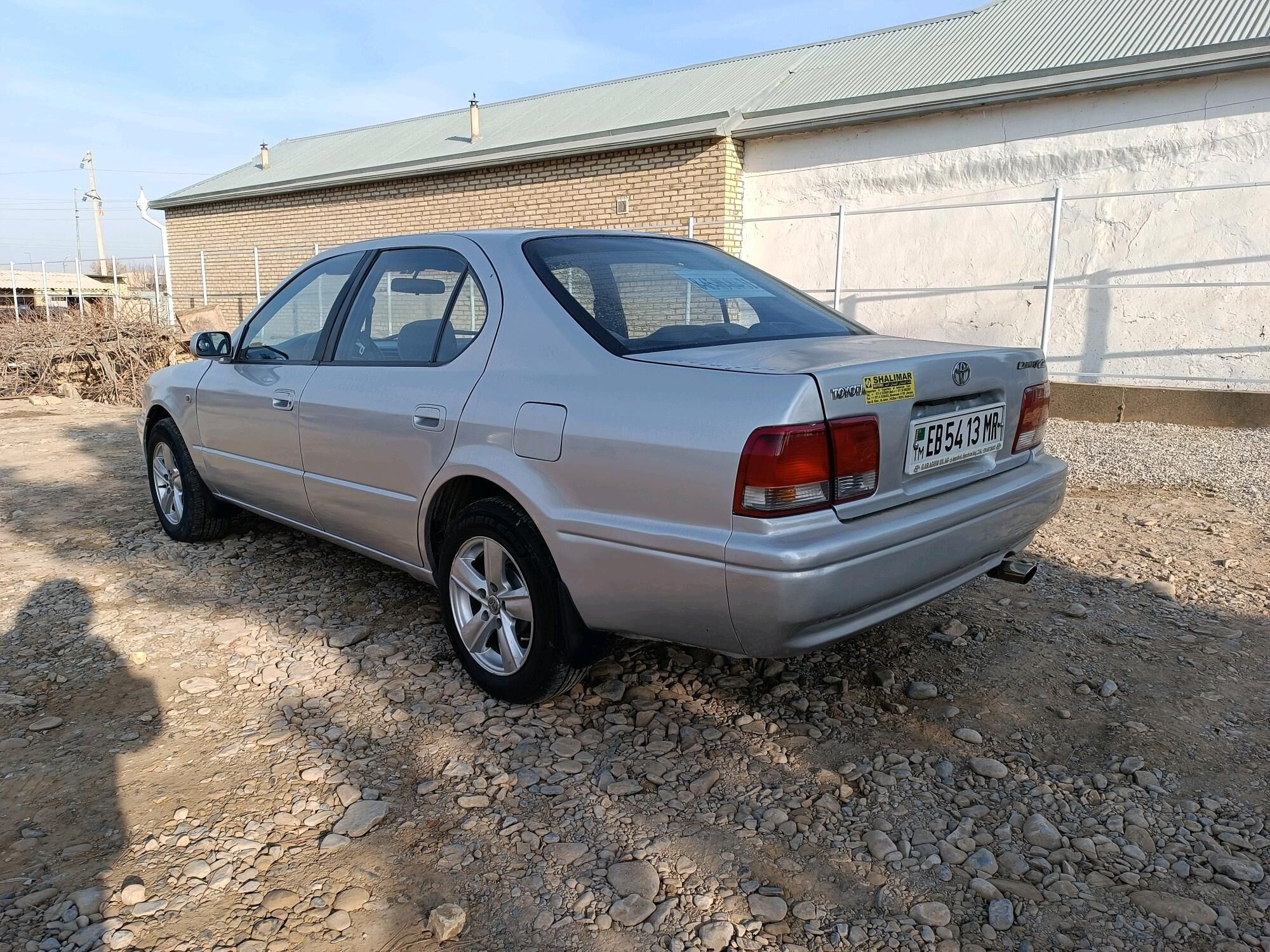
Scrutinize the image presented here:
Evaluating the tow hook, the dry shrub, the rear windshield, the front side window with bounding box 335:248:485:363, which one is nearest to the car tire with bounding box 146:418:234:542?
the front side window with bounding box 335:248:485:363

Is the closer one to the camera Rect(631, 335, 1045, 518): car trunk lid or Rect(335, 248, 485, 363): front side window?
Rect(631, 335, 1045, 518): car trunk lid

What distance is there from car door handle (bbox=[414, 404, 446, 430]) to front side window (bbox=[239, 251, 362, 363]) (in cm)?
93

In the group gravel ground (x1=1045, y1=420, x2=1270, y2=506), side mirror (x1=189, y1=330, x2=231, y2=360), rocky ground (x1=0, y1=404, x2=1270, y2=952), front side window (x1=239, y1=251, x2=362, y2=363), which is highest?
front side window (x1=239, y1=251, x2=362, y2=363)

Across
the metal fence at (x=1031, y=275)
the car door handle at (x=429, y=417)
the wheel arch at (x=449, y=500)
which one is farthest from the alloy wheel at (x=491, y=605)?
the metal fence at (x=1031, y=275)

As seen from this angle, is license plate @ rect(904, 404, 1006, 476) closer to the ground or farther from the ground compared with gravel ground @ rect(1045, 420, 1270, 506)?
farther from the ground

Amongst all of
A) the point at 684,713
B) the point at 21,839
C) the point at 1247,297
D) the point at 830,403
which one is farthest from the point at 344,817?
the point at 1247,297

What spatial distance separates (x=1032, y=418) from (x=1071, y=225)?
27.1 feet

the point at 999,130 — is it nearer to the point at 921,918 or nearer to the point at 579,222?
the point at 579,222

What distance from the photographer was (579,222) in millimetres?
14086

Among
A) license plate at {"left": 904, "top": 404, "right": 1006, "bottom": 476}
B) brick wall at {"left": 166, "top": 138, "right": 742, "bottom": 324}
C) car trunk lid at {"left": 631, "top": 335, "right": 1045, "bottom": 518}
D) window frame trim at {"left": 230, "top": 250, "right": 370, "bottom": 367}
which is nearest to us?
car trunk lid at {"left": 631, "top": 335, "right": 1045, "bottom": 518}

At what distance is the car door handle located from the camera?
3.02 meters

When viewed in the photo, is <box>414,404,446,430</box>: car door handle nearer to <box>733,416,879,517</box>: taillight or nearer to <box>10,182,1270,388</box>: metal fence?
<box>733,416,879,517</box>: taillight

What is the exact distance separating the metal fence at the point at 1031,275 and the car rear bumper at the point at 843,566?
7.11 m

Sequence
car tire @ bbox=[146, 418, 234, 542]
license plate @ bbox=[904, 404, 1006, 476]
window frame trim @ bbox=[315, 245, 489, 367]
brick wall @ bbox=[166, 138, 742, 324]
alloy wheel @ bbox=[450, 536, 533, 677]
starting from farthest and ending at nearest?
brick wall @ bbox=[166, 138, 742, 324], car tire @ bbox=[146, 418, 234, 542], window frame trim @ bbox=[315, 245, 489, 367], alloy wheel @ bbox=[450, 536, 533, 677], license plate @ bbox=[904, 404, 1006, 476]
